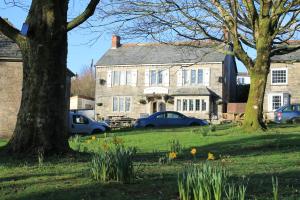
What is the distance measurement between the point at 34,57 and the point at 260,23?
1245 centimetres

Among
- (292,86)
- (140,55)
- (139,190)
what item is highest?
(140,55)

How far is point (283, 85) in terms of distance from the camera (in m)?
50.8

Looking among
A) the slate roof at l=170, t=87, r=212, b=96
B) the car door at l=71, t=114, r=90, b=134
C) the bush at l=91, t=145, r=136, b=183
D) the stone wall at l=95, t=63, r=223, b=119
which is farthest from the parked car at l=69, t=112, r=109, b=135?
the bush at l=91, t=145, r=136, b=183

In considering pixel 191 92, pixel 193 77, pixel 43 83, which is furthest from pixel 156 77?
pixel 43 83

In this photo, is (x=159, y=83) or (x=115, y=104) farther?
(x=115, y=104)

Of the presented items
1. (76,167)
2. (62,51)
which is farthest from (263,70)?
(76,167)

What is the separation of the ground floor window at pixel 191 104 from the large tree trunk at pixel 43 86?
4051cm

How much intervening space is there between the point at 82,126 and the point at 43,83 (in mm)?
24557

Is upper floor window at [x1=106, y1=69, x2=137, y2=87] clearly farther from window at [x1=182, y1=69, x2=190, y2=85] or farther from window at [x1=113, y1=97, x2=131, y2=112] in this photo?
window at [x1=182, y1=69, x2=190, y2=85]

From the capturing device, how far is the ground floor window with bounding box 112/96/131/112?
179 ft

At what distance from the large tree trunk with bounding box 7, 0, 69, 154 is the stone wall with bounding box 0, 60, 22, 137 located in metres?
23.7

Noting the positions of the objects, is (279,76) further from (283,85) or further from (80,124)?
(80,124)

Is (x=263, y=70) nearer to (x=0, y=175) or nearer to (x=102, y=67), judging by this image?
(x=0, y=175)

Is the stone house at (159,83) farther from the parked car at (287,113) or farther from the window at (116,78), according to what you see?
the parked car at (287,113)
